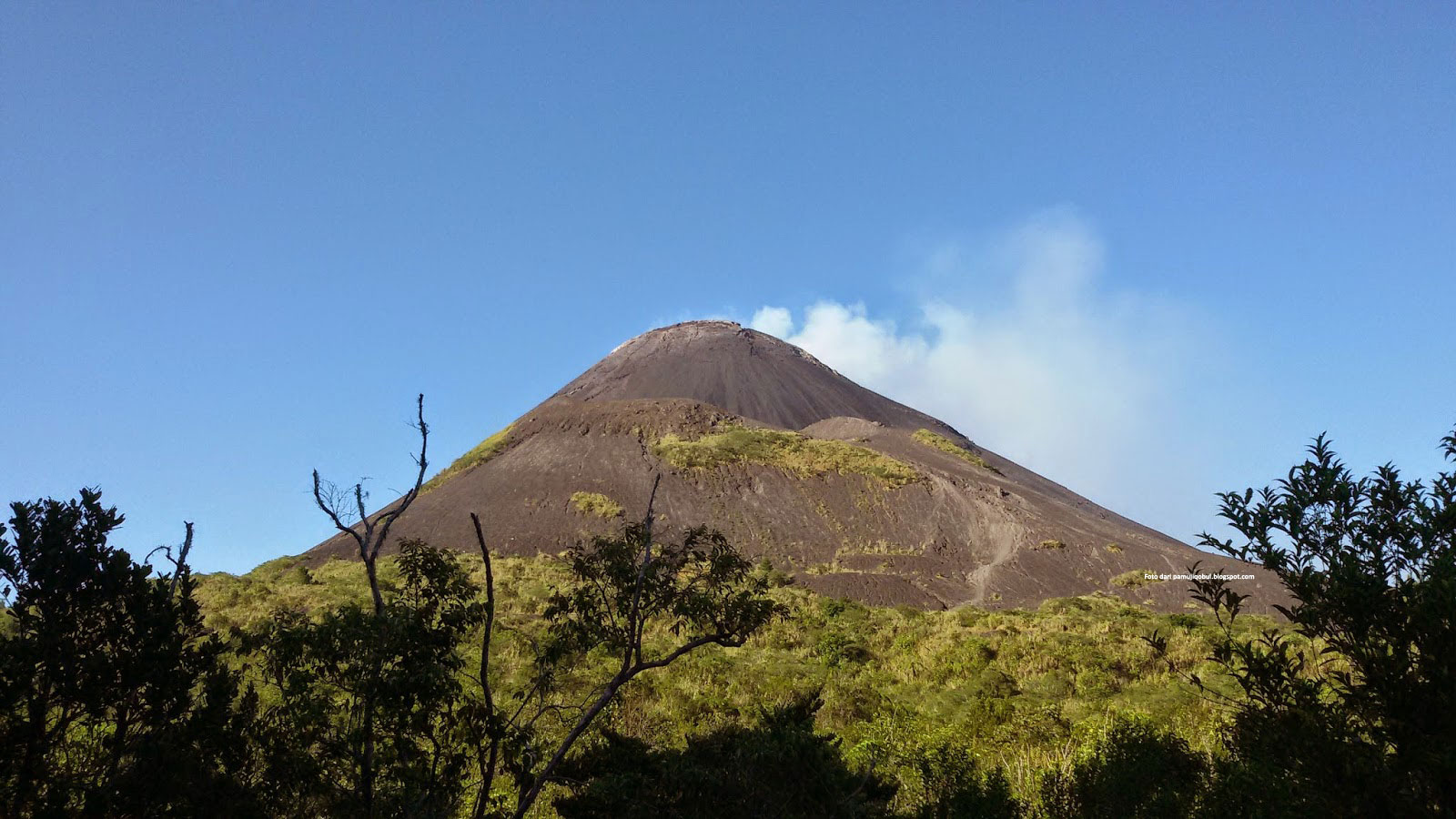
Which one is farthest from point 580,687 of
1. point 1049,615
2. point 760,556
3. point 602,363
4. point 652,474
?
point 602,363

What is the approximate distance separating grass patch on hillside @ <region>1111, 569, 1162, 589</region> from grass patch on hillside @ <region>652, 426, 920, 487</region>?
14769 mm

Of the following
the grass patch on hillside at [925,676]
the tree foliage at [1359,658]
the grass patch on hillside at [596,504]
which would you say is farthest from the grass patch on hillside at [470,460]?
the tree foliage at [1359,658]

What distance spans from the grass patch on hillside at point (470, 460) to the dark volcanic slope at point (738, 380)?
1040 inches

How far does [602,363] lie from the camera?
113 metres

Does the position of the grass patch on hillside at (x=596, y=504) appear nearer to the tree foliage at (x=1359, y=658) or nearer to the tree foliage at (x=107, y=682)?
the tree foliage at (x=107, y=682)

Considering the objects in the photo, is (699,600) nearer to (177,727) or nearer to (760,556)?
(177,727)

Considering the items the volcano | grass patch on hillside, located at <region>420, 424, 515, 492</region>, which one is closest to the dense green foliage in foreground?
the volcano

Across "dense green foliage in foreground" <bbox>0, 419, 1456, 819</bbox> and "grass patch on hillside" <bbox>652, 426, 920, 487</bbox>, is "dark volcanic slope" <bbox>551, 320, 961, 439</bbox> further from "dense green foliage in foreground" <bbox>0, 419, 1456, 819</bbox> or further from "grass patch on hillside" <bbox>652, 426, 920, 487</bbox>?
"dense green foliage in foreground" <bbox>0, 419, 1456, 819</bbox>

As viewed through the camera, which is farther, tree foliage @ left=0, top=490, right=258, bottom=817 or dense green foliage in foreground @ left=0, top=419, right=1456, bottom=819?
tree foliage @ left=0, top=490, right=258, bottom=817

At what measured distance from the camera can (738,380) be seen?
313 feet

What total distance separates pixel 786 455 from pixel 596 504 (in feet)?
46.5

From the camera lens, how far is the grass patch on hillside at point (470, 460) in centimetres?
5941

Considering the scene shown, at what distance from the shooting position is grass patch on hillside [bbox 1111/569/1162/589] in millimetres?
39906

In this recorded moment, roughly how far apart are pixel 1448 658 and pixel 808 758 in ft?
18.5
